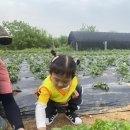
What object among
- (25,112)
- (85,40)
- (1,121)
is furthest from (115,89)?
(85,40)

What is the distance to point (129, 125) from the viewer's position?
2.80m

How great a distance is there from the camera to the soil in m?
4.17

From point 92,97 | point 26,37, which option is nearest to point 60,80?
point 92,97

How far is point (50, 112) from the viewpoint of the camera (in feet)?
13.6

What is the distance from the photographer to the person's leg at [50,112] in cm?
407

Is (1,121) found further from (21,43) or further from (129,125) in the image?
(21,43)

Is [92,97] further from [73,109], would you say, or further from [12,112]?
[12,112]

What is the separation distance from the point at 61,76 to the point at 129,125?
0.91m

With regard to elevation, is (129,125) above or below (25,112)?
above

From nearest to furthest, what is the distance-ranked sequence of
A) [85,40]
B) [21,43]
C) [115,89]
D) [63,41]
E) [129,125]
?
[129,125]
[115,89]
[85,40]
[21,43]
[63,41]

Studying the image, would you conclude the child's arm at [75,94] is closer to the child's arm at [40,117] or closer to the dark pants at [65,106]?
the dark pants at [65,106]

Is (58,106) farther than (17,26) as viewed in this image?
No

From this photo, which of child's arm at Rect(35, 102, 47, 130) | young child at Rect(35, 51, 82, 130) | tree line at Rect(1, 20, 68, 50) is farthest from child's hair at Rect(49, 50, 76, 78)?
tree line at Rect(1, 20, 68, 50)

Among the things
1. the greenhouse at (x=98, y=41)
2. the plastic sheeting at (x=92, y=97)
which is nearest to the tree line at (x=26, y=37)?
the greenhouse at (x=98, y=41)
